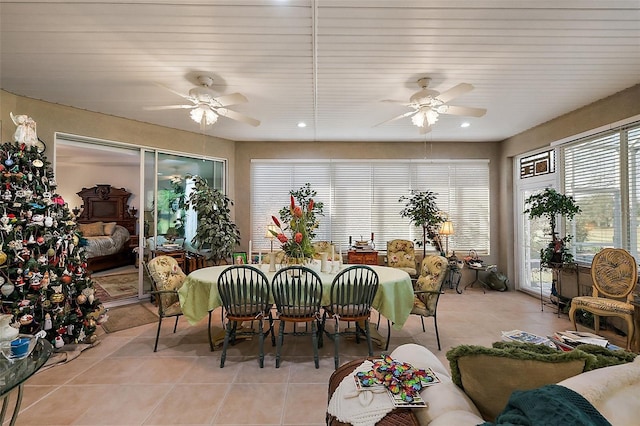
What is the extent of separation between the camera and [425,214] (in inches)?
210

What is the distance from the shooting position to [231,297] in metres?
2.72

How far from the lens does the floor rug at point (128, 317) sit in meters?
3.67

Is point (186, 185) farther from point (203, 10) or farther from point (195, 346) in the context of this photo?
point (203, 10)

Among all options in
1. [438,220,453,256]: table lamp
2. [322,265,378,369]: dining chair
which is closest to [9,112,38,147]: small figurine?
[322,265,378,369]: dining chair

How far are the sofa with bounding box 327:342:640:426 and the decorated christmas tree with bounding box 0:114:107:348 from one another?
3.00m

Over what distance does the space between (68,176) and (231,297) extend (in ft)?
24.4

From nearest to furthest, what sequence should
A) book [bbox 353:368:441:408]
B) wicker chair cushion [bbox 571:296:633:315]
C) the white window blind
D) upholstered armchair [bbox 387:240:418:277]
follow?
book [bbox 353:368:441:408]
wicker chair cushion [bbox 571:296:633:315]
the white window blind
upholstered armchair [bbox 387:240:418:277]

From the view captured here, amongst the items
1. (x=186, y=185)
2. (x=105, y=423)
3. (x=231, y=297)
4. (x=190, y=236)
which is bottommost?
(x=105, y=423)

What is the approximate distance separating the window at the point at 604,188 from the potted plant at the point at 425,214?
1.92m

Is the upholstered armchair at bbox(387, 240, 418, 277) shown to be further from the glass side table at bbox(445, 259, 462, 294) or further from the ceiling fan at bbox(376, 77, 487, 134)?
the ceiling fan at bbox(376, 77, 487, 134)

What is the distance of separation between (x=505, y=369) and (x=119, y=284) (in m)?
6.44

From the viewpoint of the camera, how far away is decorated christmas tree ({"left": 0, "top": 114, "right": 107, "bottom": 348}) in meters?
2.60

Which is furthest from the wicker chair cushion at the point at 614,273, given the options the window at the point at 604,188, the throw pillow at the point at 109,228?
the throw pillow at the point at 109,228

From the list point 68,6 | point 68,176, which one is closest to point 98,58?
point 68,6
